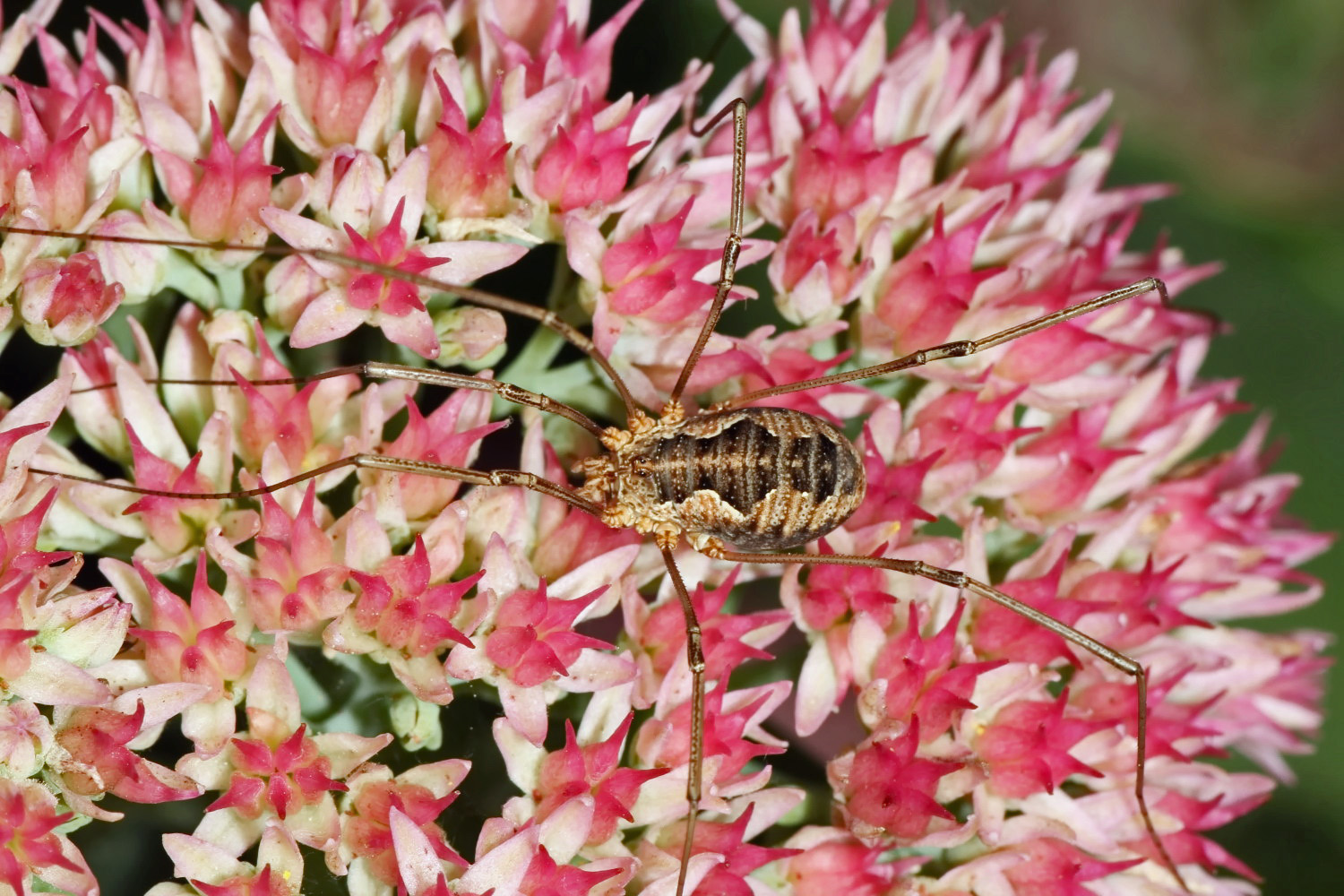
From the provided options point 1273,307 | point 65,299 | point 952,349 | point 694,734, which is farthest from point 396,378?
point 1273,307

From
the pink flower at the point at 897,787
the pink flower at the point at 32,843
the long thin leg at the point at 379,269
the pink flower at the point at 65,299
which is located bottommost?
the pink flower at the point at 32,843

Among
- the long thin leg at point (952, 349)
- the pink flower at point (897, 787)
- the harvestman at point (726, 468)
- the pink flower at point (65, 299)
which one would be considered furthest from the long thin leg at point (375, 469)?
the pink flower at point (897, 787)

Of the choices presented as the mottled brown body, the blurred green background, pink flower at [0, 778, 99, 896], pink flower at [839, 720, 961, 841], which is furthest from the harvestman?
the blurred green background

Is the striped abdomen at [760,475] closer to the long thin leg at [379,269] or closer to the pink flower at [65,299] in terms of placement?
the long thin leg at [379,269]

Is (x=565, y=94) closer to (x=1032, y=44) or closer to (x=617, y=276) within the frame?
(x=617, y=276)

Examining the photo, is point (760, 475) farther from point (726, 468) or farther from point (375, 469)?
point (375, 469)
